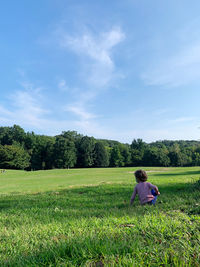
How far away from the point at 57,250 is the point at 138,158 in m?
76.1

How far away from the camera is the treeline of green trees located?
2525 inches

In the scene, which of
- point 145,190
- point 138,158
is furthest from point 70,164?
point 145,190

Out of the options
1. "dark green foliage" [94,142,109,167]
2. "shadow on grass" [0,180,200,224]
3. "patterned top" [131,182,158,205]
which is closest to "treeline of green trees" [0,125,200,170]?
"dark green foliage" [94,142,109,167]

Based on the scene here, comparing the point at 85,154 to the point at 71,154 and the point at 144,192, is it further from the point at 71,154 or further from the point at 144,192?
the point at 144,192

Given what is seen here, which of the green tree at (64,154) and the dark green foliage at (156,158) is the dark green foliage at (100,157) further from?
the dark green foliage at (156,158)

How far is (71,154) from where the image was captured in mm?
66312

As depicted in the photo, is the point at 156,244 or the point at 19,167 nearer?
the point at 156,244

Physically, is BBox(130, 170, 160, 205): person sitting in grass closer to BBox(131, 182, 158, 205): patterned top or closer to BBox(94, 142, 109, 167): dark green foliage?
BBox(131, 182, 158, 205): patterned top

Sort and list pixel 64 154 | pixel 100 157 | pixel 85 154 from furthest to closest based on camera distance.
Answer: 1. pixel 100 157
2. pixel 85 154
3. pixel 64 154

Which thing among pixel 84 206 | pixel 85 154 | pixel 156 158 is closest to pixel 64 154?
pixel 85 154

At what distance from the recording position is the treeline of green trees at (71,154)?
64.1m

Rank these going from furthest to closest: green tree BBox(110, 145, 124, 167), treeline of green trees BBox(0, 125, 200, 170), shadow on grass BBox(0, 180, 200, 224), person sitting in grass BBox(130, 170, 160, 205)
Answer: green tree BBox(110, 145, 124, 167) → treeline of green trees BBox(0, 125, 200, 170) → person sitting in grass BBox(130, 170, 160, 205) → shadow on grass BBox(0, 180, 200, 224)

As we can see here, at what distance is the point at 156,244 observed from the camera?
1835 millimetres

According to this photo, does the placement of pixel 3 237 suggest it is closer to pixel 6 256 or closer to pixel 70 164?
pixel 6 256
